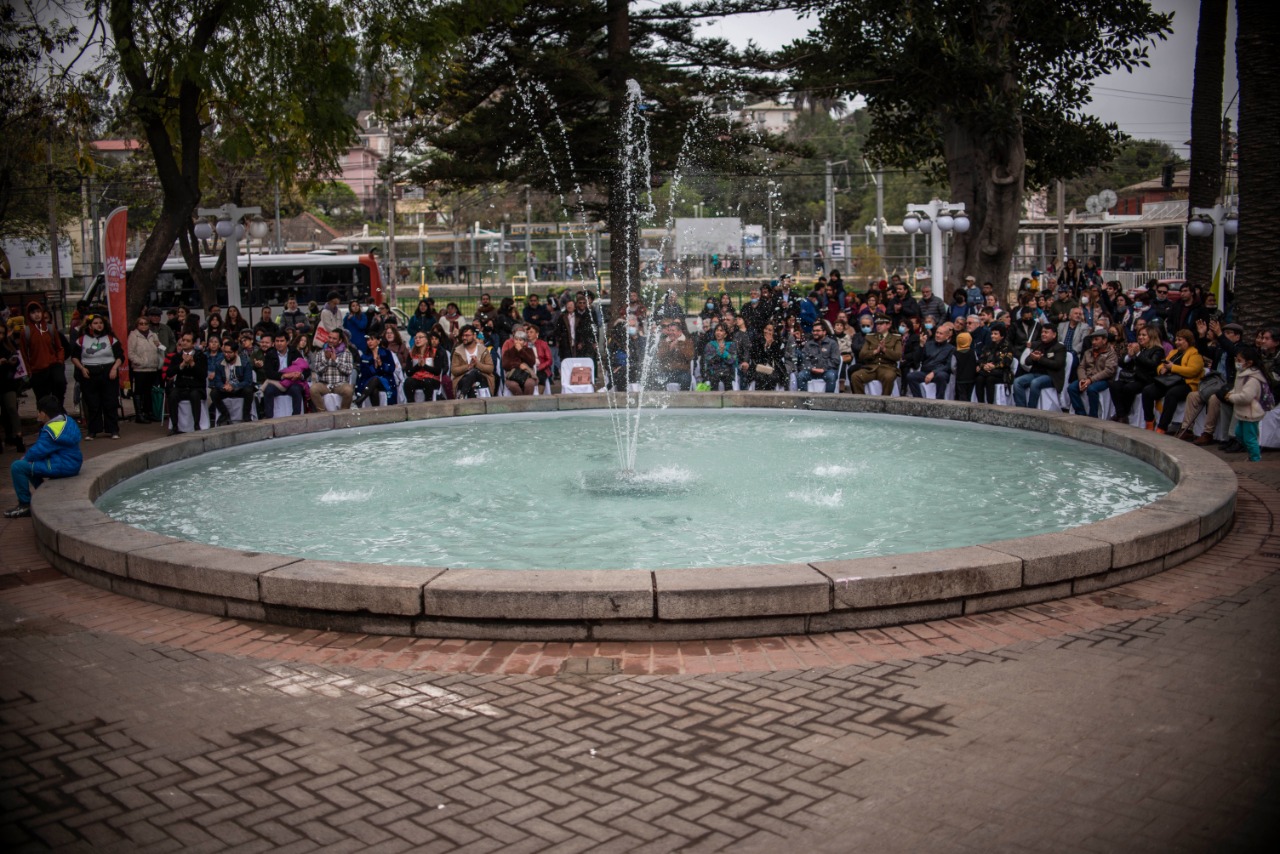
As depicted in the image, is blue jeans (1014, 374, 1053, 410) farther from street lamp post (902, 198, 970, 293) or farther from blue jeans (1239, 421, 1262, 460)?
street lamp post (902, 198, 970, 293)

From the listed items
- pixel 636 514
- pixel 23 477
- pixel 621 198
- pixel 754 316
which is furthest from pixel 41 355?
pixel 621 198

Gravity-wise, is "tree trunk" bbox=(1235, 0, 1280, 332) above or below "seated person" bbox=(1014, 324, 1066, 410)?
above

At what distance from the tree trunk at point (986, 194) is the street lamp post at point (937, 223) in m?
0.54

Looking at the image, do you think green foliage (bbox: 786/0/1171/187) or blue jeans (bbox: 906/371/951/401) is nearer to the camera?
blue jeans (bbox: 906/371/951/401)

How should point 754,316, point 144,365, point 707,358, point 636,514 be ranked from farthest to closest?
point 754,316 → point 707,358 → point 144,365 → point 636,514

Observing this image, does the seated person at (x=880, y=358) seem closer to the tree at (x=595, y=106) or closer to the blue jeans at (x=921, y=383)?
the blue jeans at (x=921, y=383)

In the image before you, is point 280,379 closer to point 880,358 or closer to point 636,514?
point 636,514

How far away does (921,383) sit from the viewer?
15.7m

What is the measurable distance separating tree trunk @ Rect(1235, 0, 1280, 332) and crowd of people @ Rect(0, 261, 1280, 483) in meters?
0.77

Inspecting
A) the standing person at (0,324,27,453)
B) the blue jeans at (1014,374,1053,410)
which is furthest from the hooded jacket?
the blue jeans at (1014,374,1053,410)

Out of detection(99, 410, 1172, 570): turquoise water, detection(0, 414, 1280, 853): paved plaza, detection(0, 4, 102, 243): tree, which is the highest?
detection(0, 4, 102, 243): tree

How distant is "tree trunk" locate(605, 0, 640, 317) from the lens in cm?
2202

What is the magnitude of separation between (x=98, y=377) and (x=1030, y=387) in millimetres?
11800

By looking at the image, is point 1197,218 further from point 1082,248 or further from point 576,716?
point 1082,248
